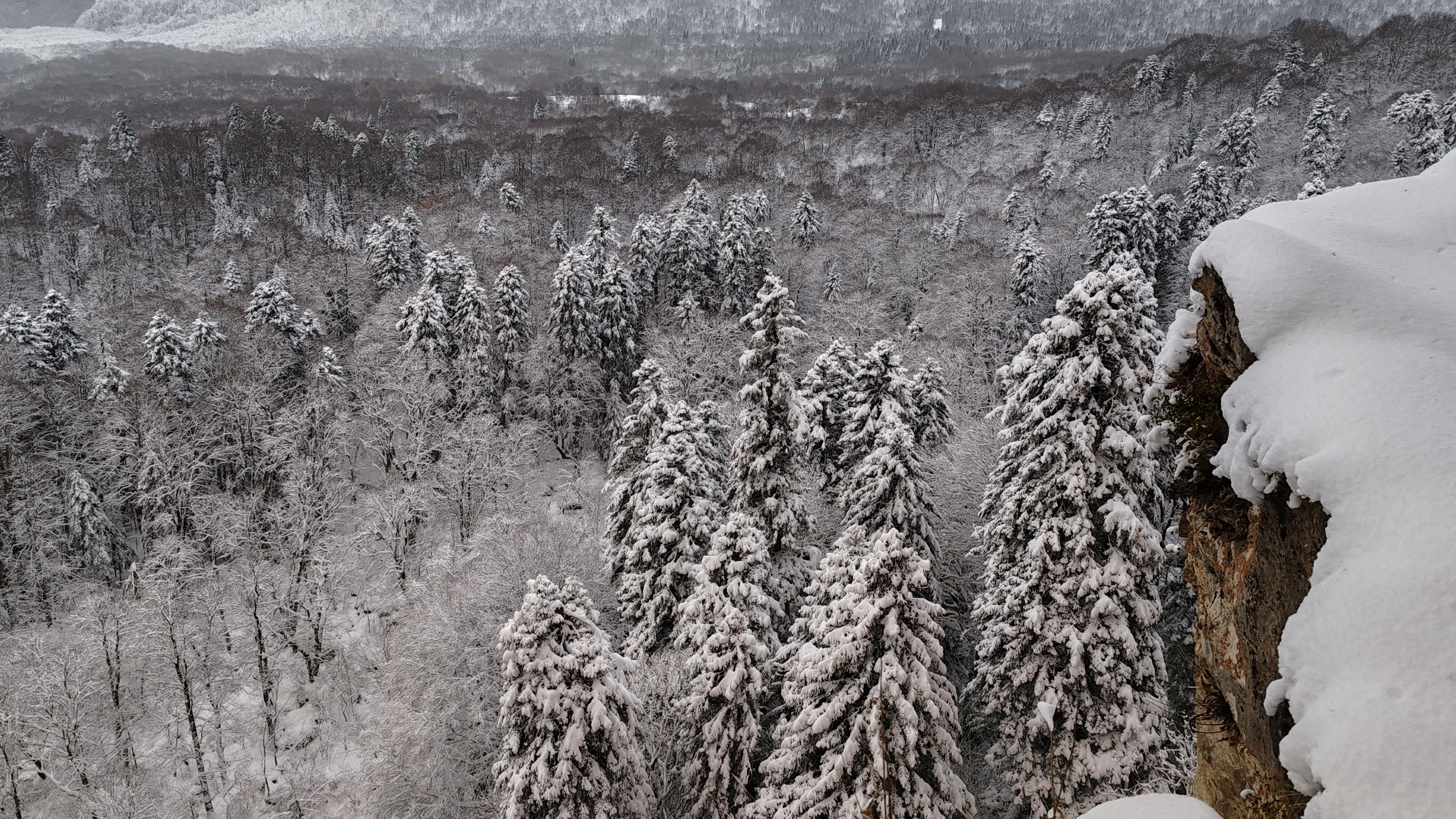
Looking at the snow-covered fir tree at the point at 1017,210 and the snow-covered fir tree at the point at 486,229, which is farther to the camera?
the snow-covered fir tree at the point at 1017,210

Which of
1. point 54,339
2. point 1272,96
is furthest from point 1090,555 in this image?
point 1272,96

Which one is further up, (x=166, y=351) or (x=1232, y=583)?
(x=1232, y=583)

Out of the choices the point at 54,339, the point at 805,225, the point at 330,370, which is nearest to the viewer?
the point at 54,339

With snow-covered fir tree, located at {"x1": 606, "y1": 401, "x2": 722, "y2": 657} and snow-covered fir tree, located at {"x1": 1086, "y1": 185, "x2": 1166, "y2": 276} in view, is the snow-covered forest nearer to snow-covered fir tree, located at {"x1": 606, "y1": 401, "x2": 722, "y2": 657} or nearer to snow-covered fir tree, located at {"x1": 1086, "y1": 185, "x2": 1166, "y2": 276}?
snow-covered fir tree, located at {"x1": 606, "y1": 401, "x2": 722, "y2": 657}

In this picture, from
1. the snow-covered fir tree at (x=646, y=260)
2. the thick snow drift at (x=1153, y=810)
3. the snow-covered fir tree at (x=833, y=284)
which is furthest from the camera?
the snow-covered fir tree at (x=833, y=284)

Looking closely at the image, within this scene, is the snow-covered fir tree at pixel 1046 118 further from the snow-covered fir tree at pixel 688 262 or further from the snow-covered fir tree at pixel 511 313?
the snow-covered fir tree at pixel 511 313

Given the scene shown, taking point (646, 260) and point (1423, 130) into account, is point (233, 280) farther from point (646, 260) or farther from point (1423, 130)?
point (1423, 130)

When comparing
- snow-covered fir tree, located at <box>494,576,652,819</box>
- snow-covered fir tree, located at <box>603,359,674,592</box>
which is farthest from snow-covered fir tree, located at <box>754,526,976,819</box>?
snow-covered fir tree, located at <box>603,359,674,592</box>

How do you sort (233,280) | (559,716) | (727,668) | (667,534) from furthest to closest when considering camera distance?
1. (233,280)
2. (667,534)
3. (727,668)
4. (559,716)

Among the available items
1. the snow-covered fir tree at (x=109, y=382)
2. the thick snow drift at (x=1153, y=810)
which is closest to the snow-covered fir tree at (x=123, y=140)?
the snow-covered fir tree at (x=109, y=382)
